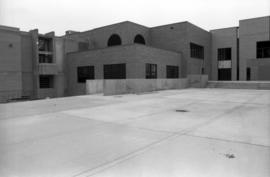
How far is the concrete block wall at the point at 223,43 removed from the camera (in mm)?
37706

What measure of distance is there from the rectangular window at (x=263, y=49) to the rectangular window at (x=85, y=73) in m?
27.6

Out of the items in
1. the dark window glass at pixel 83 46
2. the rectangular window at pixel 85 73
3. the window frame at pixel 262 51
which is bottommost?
the rectangular window at pixel 85 73

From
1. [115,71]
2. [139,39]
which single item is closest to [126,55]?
[115,71]

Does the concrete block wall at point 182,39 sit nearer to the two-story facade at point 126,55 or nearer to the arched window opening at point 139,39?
the two-story facade at point 126,55

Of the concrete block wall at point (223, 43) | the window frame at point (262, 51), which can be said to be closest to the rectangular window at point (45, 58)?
the concrete block wall at point (223, 43)

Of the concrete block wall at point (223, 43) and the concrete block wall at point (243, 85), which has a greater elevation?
the concrete block wall at point (223, 43)

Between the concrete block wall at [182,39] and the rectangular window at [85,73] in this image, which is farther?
the concrete block wall at [182,39]

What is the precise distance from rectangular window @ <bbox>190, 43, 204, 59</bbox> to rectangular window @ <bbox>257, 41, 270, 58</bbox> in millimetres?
9244

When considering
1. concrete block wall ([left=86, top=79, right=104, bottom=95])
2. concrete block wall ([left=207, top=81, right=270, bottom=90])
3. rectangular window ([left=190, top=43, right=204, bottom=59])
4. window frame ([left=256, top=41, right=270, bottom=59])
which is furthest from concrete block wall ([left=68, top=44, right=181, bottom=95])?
window frame ([left=256, top=41, right=270, bottom=59])

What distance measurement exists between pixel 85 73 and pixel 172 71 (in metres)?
12.0

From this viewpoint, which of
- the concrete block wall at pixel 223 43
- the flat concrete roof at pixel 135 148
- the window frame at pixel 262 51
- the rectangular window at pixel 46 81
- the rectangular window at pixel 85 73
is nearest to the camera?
the flat concrete roof at pixel 135 148

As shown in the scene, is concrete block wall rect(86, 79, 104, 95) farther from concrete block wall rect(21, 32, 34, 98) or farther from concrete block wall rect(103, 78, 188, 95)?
concrete block wall rect(21, 32, 34, 98)

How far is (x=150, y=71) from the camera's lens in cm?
2497

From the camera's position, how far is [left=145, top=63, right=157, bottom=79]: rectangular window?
2437 cm
